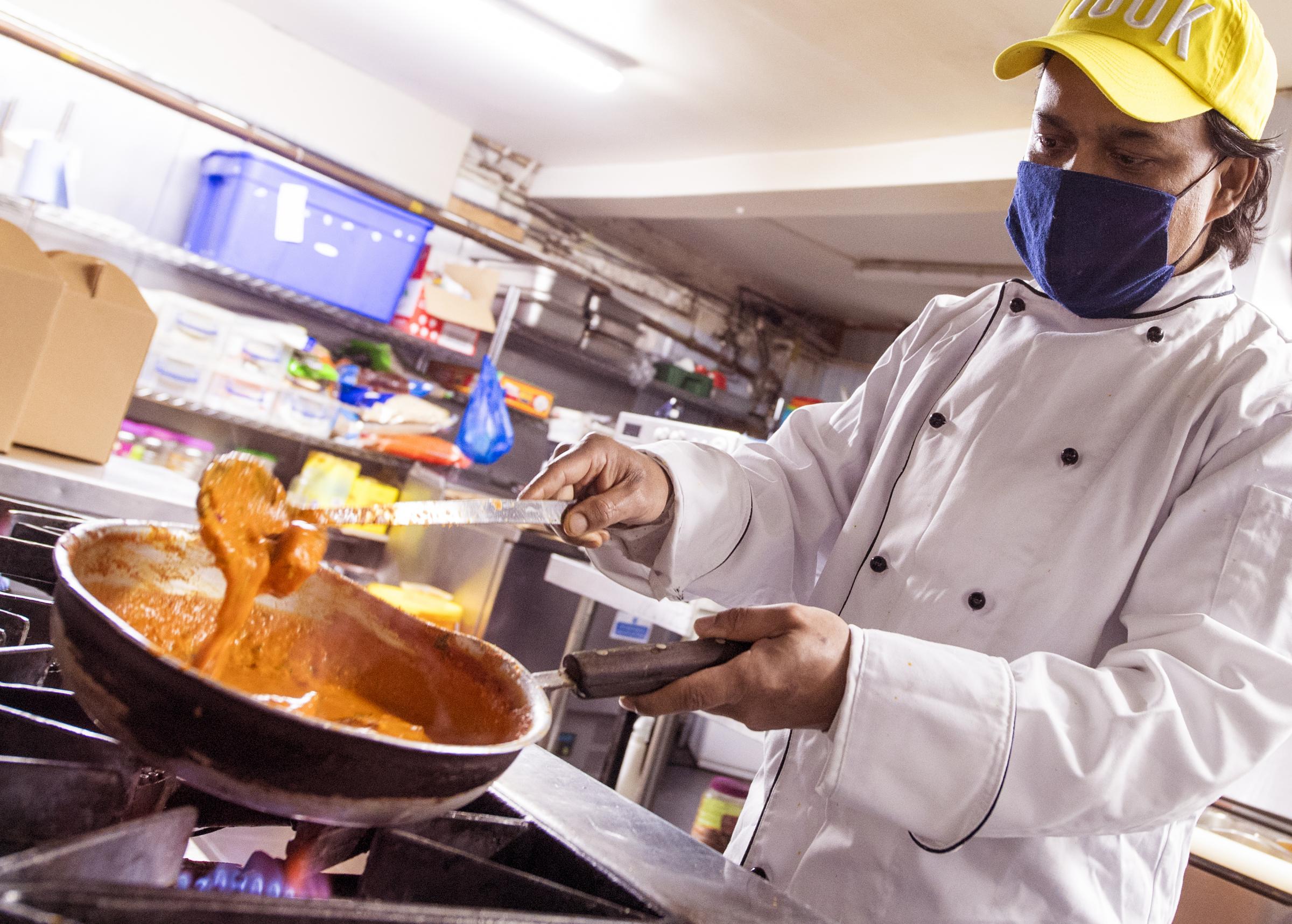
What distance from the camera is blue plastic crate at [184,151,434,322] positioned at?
179 inches

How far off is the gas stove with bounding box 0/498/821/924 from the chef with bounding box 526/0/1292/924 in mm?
135

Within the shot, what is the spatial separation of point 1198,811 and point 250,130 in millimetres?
5054

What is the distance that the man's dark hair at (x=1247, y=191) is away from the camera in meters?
1.11

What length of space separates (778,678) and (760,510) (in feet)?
1.61

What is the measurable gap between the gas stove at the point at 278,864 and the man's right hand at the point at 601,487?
29 cm

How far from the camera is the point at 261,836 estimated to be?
93 cm

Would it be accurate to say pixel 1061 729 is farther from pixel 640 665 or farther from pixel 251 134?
pixel 251 134

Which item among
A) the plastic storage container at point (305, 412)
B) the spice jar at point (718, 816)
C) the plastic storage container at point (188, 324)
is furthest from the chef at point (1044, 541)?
the plastic storage container at point (305, 412)

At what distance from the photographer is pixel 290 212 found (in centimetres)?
463

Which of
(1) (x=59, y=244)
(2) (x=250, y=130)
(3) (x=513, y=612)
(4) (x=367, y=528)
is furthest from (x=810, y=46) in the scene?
(1) (x=59, y=244)

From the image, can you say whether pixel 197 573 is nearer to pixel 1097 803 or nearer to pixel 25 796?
pixel 25 796

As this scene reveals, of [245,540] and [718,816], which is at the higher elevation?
[245,540]

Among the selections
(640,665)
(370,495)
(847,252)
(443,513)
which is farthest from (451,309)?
(640,665)

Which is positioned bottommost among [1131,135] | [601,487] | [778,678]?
[778,678]
